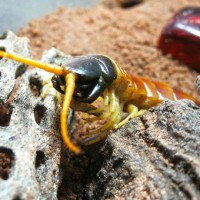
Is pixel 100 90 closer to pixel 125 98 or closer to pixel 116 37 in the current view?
pixel 125 98

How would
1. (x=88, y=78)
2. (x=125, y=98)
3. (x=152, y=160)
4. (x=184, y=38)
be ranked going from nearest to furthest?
(x=152, y=160)
(x=88, y=78)
(x=125, y=98)
(x=184, y=38)

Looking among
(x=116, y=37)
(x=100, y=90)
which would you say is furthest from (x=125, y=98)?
(x=116, y=37)

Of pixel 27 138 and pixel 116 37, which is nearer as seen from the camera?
pixel 27 138

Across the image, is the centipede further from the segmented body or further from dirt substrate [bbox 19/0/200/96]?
dirt substrate [bbox 19/0/200/96]

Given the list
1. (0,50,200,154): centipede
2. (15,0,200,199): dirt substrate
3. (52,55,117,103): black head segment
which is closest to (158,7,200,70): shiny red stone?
(15,0,200,199): dirt substrate

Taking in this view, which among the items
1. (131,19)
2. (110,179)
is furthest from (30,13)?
(110,179)

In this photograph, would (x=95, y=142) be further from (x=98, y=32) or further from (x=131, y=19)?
(x=131, y=19)
